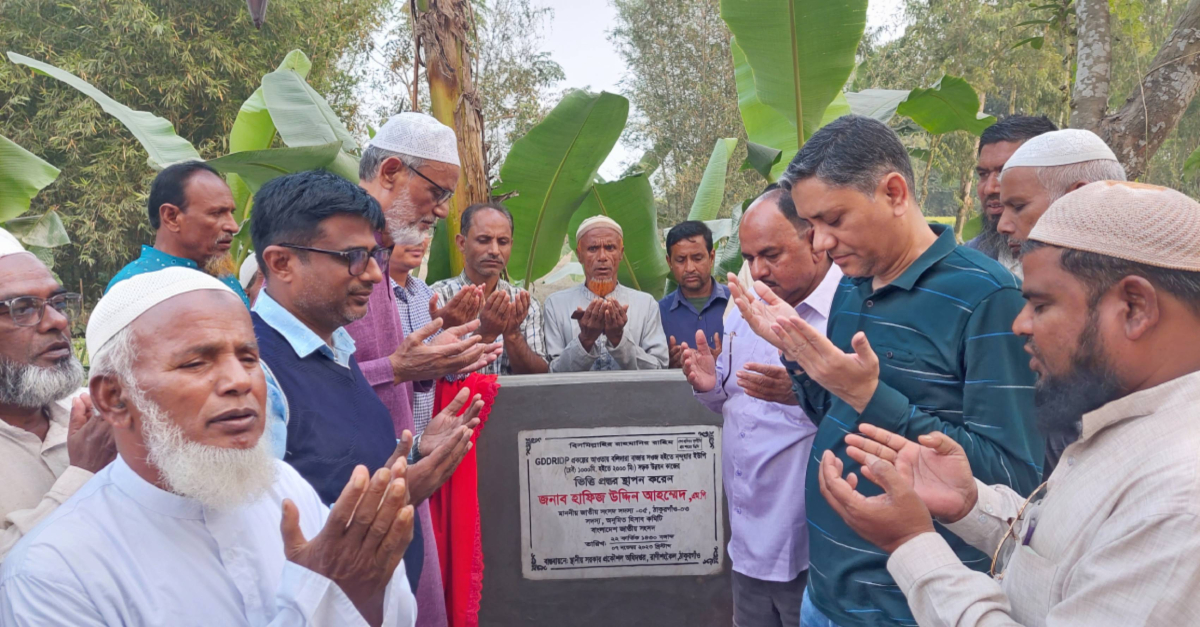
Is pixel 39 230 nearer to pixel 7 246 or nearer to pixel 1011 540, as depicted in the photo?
pixel 7 246

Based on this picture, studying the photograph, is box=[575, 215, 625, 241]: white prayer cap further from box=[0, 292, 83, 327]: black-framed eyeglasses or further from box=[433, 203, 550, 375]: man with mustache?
box=[0, 292, 83, 327]: black-framed eyeglasses

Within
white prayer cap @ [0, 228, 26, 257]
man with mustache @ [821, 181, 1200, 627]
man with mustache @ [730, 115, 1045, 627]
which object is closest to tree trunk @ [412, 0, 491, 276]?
white prayer cap @ [0, 228, 26, 257]

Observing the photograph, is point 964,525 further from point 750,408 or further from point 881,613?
point 750,408

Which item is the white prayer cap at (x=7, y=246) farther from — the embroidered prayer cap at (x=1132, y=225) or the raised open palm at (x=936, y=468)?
the embroidered prayer cap at (x=1132, y=225)

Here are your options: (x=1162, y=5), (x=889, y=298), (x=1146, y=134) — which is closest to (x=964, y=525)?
(x=889, y=298)

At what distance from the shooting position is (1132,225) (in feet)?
4.87

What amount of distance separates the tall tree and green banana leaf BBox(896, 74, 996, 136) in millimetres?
11358

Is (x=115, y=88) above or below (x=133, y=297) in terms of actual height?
above

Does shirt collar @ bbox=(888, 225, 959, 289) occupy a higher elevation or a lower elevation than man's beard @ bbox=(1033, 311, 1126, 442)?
higher

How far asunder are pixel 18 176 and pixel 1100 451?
632cm

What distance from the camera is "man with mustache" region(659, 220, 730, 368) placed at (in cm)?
509

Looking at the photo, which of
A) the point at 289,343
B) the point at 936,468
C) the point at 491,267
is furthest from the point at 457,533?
the point at 936,468

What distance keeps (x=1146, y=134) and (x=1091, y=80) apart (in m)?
0.45

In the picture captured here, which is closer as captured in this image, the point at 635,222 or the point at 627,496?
the point at 627,496
